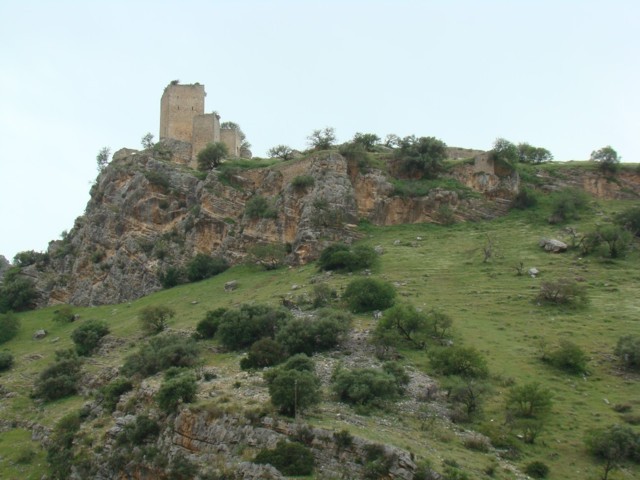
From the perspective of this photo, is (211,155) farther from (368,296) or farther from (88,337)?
(368,296)

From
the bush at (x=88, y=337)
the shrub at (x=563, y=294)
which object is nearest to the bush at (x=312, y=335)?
the shrub at (x=563, y=294)

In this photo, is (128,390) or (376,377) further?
(128,390)

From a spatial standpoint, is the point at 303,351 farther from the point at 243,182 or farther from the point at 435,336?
the point at 243,182

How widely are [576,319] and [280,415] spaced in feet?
67.4

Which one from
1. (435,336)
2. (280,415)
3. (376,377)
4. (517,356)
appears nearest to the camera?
(280,415)

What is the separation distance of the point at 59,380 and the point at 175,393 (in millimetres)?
13764

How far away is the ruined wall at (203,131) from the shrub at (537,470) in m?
54.1

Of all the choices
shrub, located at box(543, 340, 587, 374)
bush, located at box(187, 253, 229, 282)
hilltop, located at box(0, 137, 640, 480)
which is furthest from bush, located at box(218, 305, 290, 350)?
bush, located at box(187, 253, 229, 282)

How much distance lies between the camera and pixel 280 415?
30.1 metres

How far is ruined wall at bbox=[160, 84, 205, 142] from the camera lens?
76312mm

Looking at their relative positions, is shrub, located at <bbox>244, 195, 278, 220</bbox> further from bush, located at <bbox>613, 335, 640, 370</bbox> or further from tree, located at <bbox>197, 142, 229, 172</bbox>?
bush, located at <bbox>613, 335, 640, 370</bbox>

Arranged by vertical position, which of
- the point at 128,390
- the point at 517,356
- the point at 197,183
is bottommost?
the point at 128,390

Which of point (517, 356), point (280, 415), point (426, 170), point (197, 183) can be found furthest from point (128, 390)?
point (426, 170)

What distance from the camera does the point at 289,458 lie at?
27.4 metres
